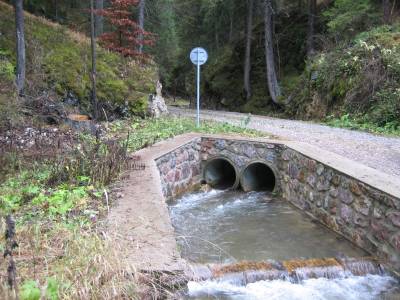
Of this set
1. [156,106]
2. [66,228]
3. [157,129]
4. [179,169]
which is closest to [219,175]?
[157,129]

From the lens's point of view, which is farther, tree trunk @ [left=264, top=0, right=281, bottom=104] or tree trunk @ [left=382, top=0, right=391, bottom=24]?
tree trunk @ [left=264, top=0, right=281, bottom=104]

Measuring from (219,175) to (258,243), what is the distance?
16.2 ft

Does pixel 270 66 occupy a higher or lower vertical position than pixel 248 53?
lower

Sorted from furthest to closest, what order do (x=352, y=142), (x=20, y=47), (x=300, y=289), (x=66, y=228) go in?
(x=20, y=47), (x=352, y=142), (x=300, y=289), (x=66, y=228)

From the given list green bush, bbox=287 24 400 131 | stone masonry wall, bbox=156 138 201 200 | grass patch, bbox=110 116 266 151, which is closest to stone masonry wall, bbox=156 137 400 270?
stone masonry wall, bbox=156 138 201 200

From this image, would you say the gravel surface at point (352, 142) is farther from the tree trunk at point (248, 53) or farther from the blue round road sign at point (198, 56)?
the tree trunk at point (248, 53)

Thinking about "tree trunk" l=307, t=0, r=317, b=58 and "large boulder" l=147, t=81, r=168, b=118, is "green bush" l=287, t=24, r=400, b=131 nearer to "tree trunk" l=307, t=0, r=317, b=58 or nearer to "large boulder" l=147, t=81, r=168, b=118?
"tree trunk" l=307, t=0, r=317, b=58

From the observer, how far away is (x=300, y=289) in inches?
187

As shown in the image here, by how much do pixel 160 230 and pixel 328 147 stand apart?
6058 mm

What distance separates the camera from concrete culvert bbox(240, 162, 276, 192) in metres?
10.1

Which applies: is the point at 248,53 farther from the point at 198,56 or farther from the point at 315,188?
the point at 315,188

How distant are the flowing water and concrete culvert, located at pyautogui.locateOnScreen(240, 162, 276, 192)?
45cm

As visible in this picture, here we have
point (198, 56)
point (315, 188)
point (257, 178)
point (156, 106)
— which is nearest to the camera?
point (315, 188)

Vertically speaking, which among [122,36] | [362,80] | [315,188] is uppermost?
[122,36]
